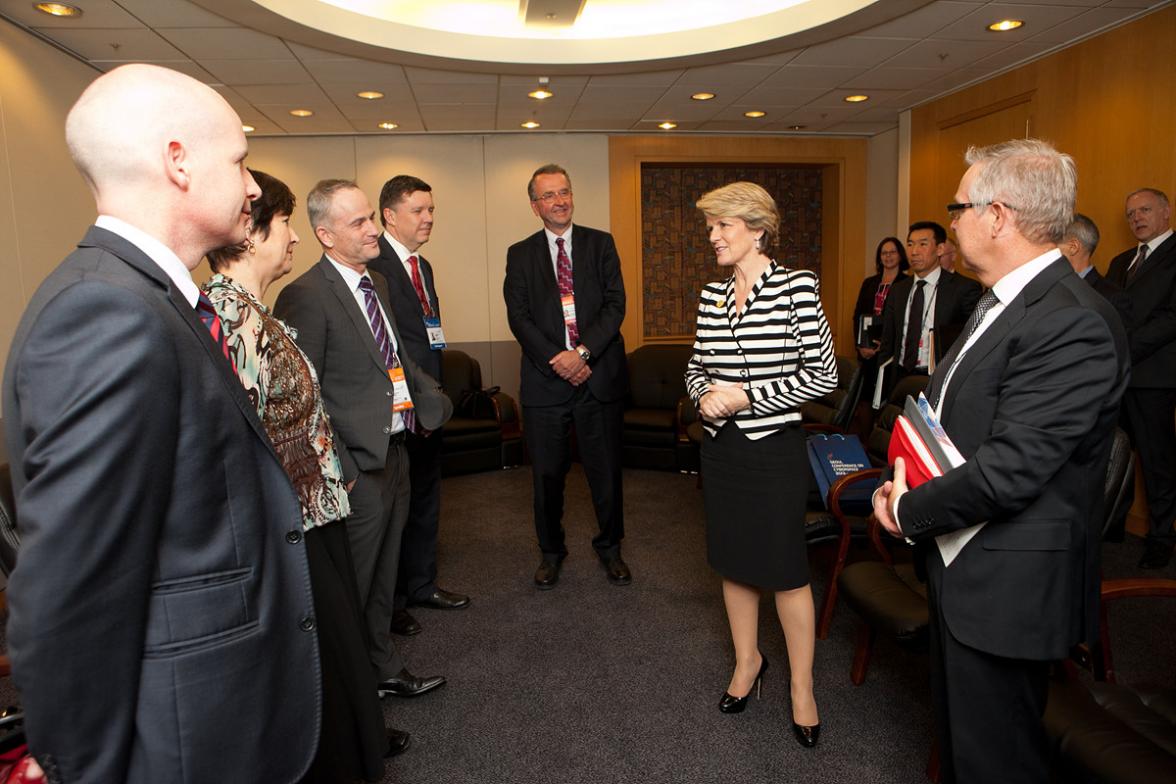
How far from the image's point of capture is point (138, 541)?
95cm

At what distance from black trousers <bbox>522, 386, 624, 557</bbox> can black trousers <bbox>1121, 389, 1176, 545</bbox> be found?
2.84 meters

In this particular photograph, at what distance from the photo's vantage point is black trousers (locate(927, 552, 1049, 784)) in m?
1.57

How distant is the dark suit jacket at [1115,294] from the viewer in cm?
403

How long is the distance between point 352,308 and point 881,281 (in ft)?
17.6

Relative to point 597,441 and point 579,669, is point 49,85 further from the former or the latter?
point 579,669

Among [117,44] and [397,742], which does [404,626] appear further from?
[117,44]

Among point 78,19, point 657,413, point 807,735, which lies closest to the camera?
point 807,735

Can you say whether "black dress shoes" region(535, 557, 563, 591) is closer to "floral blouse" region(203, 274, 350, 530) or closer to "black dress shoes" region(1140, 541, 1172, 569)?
"floral blouse" region(203, 274, 350, 530)

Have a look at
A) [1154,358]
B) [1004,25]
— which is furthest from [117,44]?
[1154,358]

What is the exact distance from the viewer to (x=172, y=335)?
38.5 inches

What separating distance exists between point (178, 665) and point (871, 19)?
4576 millimetres

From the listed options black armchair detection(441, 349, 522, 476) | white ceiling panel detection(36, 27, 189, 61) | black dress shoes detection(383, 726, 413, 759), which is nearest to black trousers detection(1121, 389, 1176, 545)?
black dress shoes detection(383, 726, 413, 759)

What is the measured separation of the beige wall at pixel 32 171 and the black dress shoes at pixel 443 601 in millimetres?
2622

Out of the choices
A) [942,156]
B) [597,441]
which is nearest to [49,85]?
[597,441]
